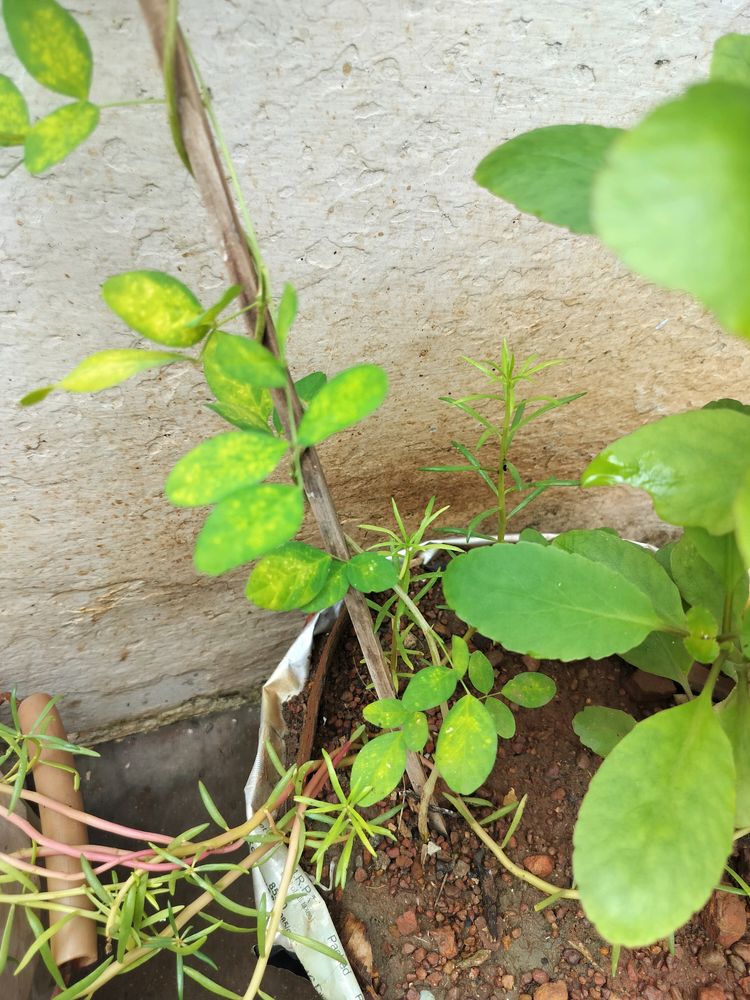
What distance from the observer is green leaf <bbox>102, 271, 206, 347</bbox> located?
0.40 metres

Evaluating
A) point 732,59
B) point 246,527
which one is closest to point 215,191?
point 246,527

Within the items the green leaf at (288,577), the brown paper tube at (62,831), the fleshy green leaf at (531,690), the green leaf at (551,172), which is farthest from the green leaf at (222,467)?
the brown paper tube at (62,831)

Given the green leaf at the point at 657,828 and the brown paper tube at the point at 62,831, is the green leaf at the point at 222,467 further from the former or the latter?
the brown paper tube at the point at 62,831

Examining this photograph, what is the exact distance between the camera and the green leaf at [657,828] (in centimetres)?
48

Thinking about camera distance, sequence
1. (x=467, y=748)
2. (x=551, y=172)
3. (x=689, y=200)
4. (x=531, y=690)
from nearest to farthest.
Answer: (x=689, y=200) < (x=551, y=172) < (x=467, y=748) < (x=531, y=690)

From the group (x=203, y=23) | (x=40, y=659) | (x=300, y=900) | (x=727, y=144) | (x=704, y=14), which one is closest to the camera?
(x=727, y=144)

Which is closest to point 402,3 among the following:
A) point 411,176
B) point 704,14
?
point 411,176

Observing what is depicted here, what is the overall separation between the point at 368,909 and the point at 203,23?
86 centimetres

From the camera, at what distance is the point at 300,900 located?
30.3 inches

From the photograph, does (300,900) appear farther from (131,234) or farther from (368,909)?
(131,234)

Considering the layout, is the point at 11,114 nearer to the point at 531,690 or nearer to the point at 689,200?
the point at 689,200

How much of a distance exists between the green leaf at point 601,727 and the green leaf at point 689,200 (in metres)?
0.59

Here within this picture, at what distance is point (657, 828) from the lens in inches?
20.7

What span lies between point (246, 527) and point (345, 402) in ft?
0.27
